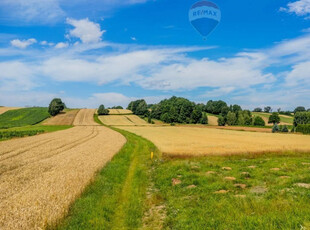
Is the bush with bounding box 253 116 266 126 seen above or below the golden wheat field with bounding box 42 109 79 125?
above

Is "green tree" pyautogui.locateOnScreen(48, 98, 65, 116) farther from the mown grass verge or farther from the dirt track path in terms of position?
the mown grass verge

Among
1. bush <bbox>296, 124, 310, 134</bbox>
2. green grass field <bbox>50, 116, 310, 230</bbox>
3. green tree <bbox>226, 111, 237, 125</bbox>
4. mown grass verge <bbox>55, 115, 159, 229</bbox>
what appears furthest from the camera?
green tree <bbox>226, 111, 237, 125</bbox>

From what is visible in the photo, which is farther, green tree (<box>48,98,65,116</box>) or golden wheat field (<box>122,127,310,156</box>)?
green tree (<box>48,98,65,116</box>)

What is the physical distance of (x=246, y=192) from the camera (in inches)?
449

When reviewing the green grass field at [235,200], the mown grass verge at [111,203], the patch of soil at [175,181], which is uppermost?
the green grass field at [235,200]

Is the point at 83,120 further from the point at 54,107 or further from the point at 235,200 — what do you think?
the point at 235,200

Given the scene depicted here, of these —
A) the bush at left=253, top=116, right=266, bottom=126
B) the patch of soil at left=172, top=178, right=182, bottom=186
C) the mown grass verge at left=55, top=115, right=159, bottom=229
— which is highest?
the bush at left=253, top=116, right=266, bottom=126

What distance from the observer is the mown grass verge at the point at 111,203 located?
927 centimetres

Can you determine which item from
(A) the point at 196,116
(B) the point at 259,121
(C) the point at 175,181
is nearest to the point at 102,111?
(A) the point at 196,116

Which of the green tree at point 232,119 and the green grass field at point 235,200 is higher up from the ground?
the green tree at point 232,119

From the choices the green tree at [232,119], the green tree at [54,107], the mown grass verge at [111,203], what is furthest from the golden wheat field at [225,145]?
the green tree at [54,107]

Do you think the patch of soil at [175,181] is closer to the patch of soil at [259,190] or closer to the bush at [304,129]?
the patch of soil at [259,190]

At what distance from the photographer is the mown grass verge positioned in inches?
365

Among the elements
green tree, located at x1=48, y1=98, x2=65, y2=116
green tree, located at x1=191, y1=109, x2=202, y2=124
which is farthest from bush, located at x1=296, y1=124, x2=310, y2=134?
green tree, located at x1=48, y1=98, x2=65, y2=116
